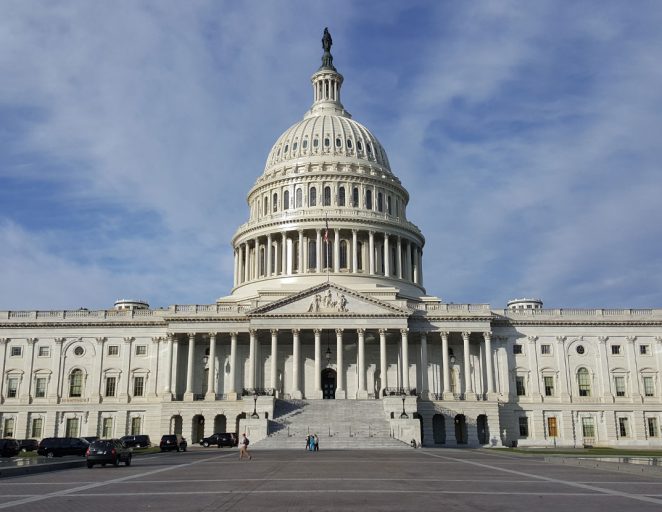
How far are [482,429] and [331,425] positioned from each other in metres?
22.7

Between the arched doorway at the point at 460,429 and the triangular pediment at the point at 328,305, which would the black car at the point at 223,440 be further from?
the arched doorway at the point at 460,429

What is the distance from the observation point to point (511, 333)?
92.6 metres

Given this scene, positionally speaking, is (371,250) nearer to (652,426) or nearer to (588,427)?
(588,427)

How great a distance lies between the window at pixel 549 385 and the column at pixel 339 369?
86.3ft

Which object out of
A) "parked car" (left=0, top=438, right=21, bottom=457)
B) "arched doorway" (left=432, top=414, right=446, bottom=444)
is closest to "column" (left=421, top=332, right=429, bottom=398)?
"arched doorway" (left=432, top=414, right=446, bottom=444)

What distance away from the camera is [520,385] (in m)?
91.0

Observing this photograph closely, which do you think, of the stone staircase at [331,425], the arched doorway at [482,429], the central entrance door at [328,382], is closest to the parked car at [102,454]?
the stone staircase at [331,425]

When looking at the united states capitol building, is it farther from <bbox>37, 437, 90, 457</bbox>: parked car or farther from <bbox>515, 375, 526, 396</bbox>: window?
<bbox>37, 437, 90, 457</bbox>: parked car

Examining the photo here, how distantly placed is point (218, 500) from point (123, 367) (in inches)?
2931

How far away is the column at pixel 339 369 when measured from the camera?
278ft

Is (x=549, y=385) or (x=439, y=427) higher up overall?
(x=549, y=385)

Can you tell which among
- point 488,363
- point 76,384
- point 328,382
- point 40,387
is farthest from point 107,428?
point 488,363

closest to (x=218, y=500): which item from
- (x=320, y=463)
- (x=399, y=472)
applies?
(x=399, y=472)

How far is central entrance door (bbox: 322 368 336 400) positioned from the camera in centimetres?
9244
